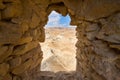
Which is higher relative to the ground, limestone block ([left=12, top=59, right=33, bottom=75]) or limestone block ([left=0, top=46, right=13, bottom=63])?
limestone block ([left=0, top=46, right=13, bottom=63])

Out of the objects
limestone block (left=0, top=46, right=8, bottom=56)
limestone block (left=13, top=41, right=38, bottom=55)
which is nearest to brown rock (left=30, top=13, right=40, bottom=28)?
limestone block (left=13, top=41, right=38, bottom=55)

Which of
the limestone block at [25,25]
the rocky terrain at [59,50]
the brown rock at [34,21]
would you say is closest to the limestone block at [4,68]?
the limestone block at [25,25]

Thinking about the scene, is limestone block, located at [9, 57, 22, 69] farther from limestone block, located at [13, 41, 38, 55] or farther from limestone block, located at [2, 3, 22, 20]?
limestone block, located at [2, 3, 22, 20]

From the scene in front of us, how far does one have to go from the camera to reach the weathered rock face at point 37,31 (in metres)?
3.11

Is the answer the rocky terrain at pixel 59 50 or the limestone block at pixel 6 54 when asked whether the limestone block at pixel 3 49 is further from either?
the rocky terrain at pixel 59 50

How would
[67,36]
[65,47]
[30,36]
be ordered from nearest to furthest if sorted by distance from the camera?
[30,36] → [65,47] → [67,36]

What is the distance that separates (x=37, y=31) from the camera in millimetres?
4121

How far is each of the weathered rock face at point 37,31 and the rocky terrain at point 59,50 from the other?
4.22m

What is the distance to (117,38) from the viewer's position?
3051 millimetres

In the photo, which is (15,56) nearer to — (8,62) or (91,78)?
(8,62)

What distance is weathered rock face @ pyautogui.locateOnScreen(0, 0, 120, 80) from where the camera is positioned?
10.2 feet

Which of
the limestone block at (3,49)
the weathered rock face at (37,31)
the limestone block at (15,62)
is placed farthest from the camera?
the limestone block at (15,62)

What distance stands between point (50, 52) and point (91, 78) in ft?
16.9

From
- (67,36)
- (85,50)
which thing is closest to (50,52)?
(67,36)
